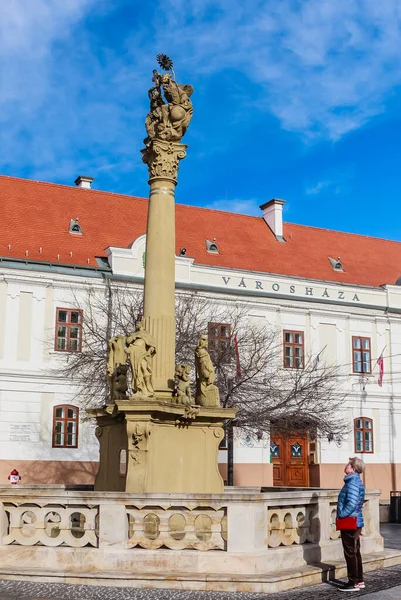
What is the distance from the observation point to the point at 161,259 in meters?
12.8

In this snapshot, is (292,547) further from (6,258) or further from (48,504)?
(6,258)

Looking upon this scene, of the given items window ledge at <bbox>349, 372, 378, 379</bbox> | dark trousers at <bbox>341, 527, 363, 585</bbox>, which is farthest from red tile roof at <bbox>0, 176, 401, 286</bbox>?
dark trousers at <bbox>341, 527, 363, 585</bbox>

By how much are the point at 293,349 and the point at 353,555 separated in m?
23.2

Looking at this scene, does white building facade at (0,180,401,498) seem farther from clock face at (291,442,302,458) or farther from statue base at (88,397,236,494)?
statue base at (88,397,236,494)

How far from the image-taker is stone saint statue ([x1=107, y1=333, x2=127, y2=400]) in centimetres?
1265

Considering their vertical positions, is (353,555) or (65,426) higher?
(65,426)

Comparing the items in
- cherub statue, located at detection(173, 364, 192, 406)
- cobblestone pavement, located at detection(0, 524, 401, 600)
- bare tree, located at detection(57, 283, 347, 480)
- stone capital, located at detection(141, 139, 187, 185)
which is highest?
stone capital, located at detection(141, 139, 187, 185)

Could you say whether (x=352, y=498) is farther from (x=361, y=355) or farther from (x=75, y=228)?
(x=361, y=355)

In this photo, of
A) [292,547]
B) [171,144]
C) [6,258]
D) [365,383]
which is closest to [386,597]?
[292,547]

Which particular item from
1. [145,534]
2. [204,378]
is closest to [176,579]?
[145,534]

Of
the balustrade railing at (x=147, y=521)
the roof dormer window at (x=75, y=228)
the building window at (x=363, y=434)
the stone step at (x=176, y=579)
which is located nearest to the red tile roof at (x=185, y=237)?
the roof dormer window at (x=75, y=228)

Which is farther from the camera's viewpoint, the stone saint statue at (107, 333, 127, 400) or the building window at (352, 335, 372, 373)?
the building window at (352, 335, 372, 373)

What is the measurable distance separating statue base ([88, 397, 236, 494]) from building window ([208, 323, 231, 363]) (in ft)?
41.8

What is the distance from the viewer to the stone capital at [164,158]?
43.5ft
